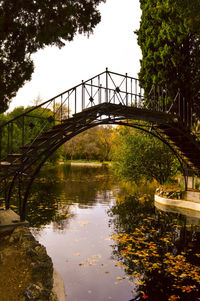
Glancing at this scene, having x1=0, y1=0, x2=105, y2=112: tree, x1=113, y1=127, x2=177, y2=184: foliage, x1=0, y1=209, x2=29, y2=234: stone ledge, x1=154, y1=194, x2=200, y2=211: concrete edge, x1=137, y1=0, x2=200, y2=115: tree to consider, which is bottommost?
x1=154, y1=194, x2=200, y2=211: concrete edge

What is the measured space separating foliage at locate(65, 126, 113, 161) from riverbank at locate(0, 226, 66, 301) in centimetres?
4675

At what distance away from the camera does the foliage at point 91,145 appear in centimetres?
5312

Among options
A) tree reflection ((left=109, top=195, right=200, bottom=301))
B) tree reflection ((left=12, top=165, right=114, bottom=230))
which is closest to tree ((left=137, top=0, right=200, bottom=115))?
tree reflection ((left=12, top=165, right=114, bottom=230))

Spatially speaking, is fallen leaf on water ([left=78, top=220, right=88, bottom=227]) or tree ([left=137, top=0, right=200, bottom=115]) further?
tree ([left=137, top=0, right=200, bottom=115])

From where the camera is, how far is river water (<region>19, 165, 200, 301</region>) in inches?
212

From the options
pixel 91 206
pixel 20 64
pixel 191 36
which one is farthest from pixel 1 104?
pixel 191 36

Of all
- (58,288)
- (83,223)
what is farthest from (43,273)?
(83,223)

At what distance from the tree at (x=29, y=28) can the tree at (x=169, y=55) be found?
27.4ft

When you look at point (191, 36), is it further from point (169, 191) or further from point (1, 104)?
point (1, 104)

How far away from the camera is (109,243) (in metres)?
7.91

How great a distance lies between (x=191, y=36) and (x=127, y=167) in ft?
37.7

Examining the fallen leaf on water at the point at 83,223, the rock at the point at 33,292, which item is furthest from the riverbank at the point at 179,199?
the rock at the point at 33,292

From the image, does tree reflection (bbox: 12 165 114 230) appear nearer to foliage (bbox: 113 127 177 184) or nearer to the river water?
the river water

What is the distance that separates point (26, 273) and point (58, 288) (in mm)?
934
